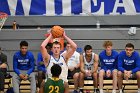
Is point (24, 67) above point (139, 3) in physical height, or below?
below

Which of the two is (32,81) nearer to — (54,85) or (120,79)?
(120,79)

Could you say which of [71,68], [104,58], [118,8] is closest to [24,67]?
[71,68]

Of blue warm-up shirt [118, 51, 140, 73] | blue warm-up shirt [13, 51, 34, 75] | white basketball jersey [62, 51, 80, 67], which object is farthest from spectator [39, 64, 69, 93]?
white basketball jersey [62, 51, 80, 67]

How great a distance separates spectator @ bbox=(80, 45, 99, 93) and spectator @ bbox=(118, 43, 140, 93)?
1.81ft

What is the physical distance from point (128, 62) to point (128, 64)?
0.16ft

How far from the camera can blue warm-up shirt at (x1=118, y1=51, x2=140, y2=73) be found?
33.8ft

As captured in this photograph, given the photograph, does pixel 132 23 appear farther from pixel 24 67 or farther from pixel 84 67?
pixel 24 67

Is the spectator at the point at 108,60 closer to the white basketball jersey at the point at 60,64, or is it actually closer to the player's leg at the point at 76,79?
the player's leg at the point at 76,79

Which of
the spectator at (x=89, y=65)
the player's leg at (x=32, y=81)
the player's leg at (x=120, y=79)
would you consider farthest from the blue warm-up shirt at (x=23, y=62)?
the player's leg at (x=120, y=79)

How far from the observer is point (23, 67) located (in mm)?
10703

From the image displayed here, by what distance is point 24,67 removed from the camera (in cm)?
1071

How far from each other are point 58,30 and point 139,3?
15.6ft

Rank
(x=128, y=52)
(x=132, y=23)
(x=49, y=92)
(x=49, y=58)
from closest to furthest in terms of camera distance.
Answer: (x=49, y=92) → (x=49, y=58) → (x=128, y=52) → (x=132, y=23)

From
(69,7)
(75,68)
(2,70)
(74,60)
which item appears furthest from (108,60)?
(69,7)
